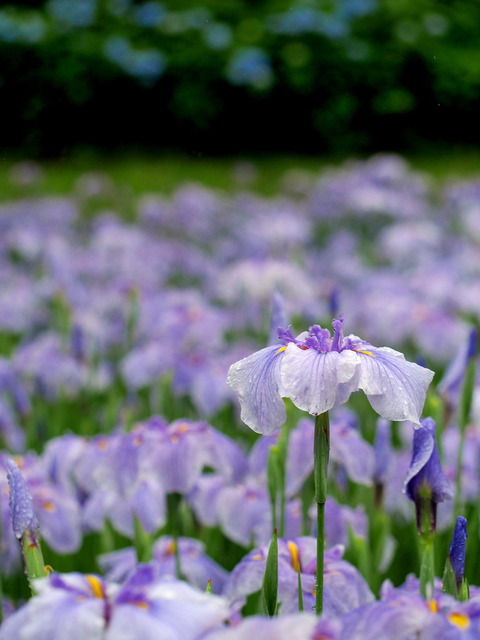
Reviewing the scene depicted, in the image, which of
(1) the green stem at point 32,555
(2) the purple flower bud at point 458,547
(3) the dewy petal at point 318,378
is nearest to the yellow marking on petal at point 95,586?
(1) the green stem at point 32,555

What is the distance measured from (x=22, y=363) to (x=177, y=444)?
1310mm

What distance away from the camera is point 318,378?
1.00 meters

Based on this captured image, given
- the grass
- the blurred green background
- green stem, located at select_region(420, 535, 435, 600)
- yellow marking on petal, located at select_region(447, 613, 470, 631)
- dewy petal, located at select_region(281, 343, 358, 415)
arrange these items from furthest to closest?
1. the blurred green background
2. the grass
3. green stem, located at select_region(420, 535, 435, 600)
4. dewy petal, located at select_region(281, 343, 358, 415)
5. yellow marking on petal, located at select_region(447, 613, 470, 631)

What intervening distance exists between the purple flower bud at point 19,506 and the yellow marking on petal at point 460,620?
483 millimetres

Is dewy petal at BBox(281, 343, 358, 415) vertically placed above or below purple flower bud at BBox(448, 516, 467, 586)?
above

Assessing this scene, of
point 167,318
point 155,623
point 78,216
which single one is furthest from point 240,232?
point 155,623

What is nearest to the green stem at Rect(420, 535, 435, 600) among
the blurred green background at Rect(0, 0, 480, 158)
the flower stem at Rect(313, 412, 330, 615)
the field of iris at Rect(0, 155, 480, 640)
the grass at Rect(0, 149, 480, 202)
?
the field of iris at Rect(0, 155, 480, 640)

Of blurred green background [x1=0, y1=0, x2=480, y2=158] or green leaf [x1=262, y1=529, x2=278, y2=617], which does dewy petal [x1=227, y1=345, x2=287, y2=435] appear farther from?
blurred green background [x1=0, y1=0, x2=480, y2=158]

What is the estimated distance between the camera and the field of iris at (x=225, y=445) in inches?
35.3

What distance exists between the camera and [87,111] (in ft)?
29.4

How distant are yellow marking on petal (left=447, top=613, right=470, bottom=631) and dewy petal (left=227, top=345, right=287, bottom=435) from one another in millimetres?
277

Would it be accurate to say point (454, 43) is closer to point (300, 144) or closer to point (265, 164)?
point (300, 144)

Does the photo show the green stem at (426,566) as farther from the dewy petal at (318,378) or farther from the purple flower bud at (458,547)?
the dewy petal at (318,378)

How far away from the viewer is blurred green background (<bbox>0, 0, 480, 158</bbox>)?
873 centimetres
